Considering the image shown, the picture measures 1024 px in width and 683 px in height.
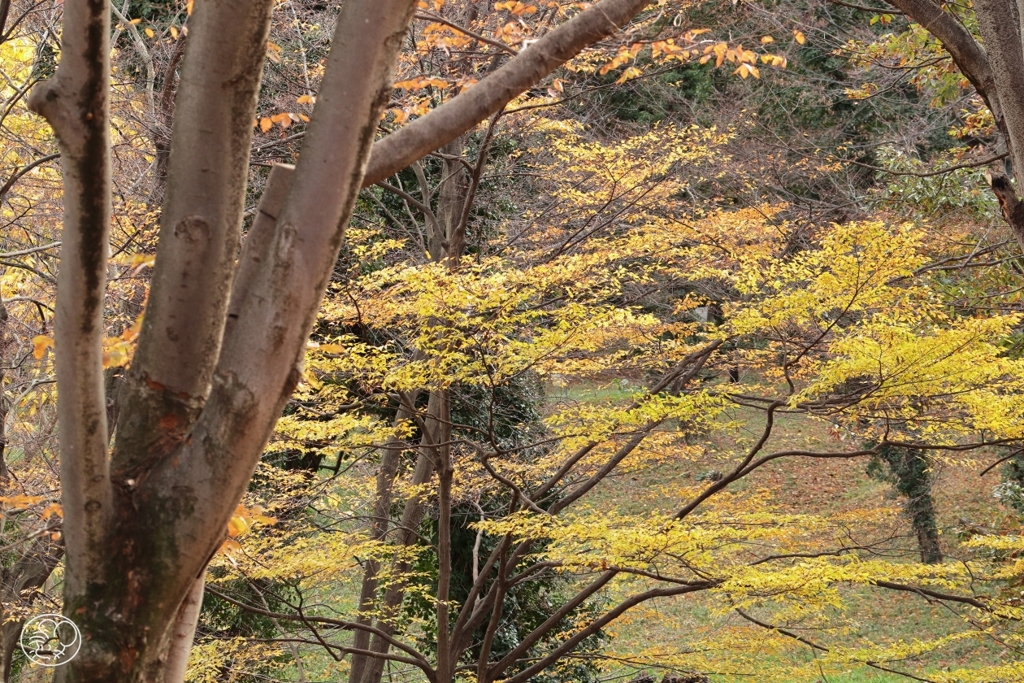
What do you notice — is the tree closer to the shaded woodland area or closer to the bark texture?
the shaded woodland area

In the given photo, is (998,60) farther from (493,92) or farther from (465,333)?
(465,333)

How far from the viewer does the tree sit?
1454mm

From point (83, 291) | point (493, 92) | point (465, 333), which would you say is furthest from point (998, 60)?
point (83, 291)

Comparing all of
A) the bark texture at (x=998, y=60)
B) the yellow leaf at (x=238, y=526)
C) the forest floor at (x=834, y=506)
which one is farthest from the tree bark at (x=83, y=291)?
the forest floor at (x=834, y=506)

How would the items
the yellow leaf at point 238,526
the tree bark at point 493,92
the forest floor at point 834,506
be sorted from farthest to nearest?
1. the forest floor at point 834,506
2. the yellow leaf at point 238,526
3. the tree bark at point 493,92

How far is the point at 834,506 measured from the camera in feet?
47.9

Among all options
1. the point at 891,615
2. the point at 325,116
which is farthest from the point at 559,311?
the point at 891,615

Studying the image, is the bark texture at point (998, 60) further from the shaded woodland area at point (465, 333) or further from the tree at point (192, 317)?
the tree at point (192, 317)

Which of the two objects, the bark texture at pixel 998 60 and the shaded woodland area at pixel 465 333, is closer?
the shaded woodland area at pixel 465 333

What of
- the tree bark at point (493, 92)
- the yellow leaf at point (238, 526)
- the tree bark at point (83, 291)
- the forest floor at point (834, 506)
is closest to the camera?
the tree bark at point (83, 291)

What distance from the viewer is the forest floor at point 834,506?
33.9 feet

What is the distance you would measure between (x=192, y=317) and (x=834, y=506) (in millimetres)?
14701

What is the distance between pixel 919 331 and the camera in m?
5.00

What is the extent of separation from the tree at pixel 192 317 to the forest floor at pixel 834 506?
7226mm
